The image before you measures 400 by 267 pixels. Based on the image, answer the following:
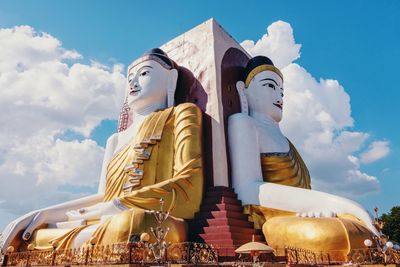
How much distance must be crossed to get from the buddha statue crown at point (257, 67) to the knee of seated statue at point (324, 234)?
17.3 feet

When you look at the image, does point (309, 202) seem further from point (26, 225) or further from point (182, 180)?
point (26, 225)

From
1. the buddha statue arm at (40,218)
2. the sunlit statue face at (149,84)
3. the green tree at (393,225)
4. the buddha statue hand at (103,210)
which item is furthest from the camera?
the green tree at (393,225)

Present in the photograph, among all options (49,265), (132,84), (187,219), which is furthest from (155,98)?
(49,265)

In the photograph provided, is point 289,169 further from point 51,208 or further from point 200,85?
point 51,208

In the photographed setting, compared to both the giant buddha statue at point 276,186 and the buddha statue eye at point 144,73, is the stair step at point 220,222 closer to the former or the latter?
the giant buddha statue at point 276,186

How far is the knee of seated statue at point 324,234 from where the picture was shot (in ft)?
23.8

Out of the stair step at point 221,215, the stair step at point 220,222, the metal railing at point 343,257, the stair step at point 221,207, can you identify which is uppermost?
the stair step at point 221,207

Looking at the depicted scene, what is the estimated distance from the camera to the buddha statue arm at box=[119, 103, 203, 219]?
8812 mm

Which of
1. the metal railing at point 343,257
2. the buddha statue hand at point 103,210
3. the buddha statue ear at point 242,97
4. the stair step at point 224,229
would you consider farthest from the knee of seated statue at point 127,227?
the buddha statue ear at point 242,97

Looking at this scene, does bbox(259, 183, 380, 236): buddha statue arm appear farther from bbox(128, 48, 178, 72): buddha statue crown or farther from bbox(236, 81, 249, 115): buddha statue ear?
bbox(128, 48, 178, 72): buddha statue crown

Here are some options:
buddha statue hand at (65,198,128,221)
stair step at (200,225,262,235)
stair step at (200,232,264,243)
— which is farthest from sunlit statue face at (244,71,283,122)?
buddha statue hand at (65,198,128,221)

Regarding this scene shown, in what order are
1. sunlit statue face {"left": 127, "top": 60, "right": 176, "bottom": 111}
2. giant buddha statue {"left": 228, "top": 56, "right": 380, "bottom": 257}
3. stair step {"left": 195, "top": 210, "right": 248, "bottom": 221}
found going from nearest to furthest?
giant buddha statue {"left": 228, "top": 56, "right": 380, "bottom": 257} → stair step {"left": 195, "top": 210, "right": 248, "bottom": 221} → sunlit statue face {"left": 127, "top": 60, "right": 176, "bottom": 111}

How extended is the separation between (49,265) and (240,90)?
7389 millimetres

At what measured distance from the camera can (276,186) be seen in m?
9.39
